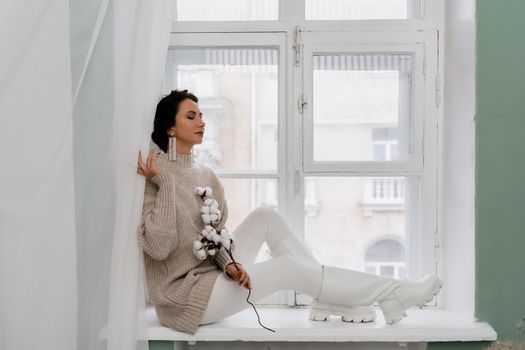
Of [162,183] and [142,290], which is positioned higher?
[162,183]

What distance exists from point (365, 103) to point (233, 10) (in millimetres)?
556

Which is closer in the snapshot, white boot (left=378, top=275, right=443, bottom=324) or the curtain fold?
the curtain fold

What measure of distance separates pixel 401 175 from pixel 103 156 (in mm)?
1010

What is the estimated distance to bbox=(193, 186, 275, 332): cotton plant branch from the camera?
1737 millimetres

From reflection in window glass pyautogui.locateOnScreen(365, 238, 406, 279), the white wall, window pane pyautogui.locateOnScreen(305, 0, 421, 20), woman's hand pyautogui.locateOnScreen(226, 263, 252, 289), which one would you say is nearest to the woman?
woman's hand pyautogui.locateOnScreen(226, 263, 252, 289)

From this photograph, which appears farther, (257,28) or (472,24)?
(257,28)

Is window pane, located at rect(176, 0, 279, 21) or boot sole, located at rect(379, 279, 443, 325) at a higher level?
window pane, located at rect(176, 0, 279, 21)

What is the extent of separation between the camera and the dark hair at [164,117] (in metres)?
1.83

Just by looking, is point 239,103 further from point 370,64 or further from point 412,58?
point 412,58

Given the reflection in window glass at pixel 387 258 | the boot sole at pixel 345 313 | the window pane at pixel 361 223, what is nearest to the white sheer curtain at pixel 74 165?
the boot sole at pixel 345 313

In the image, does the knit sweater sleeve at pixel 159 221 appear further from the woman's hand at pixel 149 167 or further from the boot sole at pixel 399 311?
the boot sole at pixel 399 311

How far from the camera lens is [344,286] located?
5.85ft

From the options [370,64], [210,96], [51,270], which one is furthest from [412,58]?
[51,270]

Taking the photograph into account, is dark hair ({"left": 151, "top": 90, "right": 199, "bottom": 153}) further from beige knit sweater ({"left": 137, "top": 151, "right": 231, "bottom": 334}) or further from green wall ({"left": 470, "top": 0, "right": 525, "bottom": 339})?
green wall ({"left": 470, "top": 0, "right": 525, "bottom": 339})
